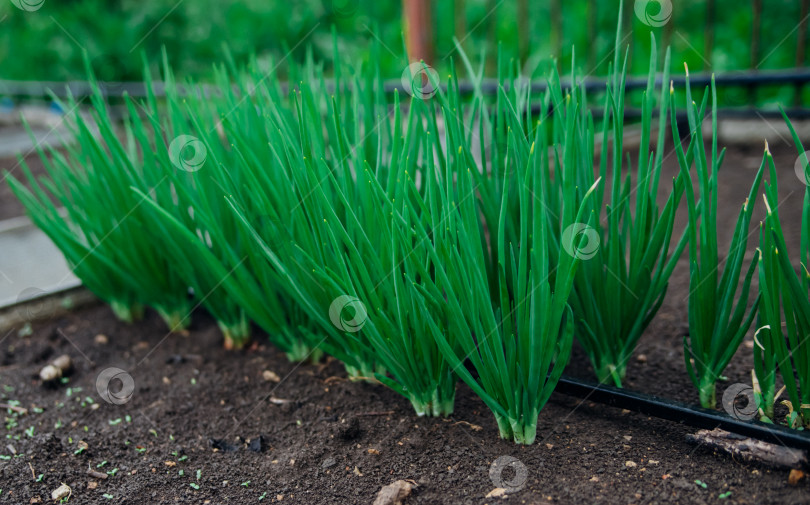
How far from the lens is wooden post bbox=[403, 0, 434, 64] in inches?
118

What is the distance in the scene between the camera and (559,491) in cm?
100

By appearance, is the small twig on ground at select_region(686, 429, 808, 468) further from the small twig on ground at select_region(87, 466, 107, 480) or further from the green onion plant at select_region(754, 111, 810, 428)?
the small twig on ground at select_region(87, 466, 107, 480)

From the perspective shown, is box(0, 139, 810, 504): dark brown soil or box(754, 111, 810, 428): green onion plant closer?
box(754, 111, 810, 428): green onion plant

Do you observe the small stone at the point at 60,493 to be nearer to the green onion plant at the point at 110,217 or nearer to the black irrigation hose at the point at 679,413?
the green onion plant at the point at 110,217

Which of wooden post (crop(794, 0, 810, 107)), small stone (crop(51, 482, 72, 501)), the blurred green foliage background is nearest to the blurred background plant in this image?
the blurred green foliage background

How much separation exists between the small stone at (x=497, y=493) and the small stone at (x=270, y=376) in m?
0.59

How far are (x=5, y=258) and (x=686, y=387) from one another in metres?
2.24

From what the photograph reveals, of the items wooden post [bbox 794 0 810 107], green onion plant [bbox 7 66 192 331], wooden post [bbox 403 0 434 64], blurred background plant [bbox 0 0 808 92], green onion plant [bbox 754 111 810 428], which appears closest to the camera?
green onion plant [bbox 754 111 810 428]

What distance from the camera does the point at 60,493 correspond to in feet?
3.74

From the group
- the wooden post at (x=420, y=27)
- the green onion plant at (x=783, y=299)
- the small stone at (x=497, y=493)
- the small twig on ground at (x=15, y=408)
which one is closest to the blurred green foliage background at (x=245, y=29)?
the wooden post at (x=420, y=27)

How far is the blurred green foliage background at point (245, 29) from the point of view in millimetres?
4438

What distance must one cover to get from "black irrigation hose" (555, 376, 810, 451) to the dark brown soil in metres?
0.03

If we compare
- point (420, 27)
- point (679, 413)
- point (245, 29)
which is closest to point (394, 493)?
point (679, 413)

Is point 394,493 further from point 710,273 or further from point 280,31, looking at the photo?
point 280,31
